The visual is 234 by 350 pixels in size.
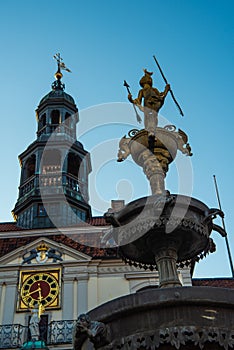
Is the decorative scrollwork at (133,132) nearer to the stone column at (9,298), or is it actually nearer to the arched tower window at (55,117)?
the stone column at (9,298)

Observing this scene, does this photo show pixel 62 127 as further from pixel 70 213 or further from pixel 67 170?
pixel 70 213

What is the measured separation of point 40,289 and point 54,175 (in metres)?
8.31

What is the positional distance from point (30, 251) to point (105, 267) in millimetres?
3325

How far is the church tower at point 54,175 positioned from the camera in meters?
25.0

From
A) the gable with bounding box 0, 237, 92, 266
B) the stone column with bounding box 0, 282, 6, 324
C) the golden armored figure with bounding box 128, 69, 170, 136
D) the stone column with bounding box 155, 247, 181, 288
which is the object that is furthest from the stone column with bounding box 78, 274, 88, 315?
the stone column with bounding box 155, 247, 181, 288

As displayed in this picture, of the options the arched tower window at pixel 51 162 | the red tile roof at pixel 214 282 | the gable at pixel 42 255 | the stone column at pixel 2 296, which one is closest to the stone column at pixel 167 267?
the stone column at pixel 2 296

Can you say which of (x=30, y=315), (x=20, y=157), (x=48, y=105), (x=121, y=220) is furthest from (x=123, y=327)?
(x=48, y=105)

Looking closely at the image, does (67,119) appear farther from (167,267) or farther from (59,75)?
(167,267)

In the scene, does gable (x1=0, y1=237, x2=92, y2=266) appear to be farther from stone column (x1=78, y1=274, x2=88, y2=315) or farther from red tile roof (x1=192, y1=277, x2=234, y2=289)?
red tile roof (x1=192, y1=277, x2=234, y2=289)

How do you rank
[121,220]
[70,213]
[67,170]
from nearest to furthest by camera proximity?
1. [121,220]
2. [70,213]
3. [67,170]

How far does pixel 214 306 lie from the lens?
16.2 ft

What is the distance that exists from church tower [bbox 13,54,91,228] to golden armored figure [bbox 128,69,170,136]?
53.1 feet

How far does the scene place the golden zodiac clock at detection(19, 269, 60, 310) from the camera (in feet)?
62.1

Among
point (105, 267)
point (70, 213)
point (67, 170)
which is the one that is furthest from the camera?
point (67, 170)
